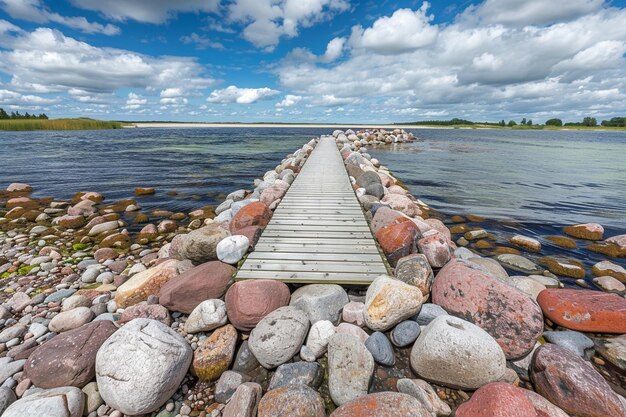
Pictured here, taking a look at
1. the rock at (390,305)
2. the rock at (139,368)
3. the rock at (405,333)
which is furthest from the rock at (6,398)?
the rock at (405,333)

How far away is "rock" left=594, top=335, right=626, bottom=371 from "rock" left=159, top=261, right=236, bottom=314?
15.3 feet

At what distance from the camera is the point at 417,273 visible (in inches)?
150

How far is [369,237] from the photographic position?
532cm

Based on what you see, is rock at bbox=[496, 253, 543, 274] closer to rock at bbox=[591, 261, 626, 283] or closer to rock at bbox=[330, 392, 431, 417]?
rock at bbox=[591, 261, 626, 283]

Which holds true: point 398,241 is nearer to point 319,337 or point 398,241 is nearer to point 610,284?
point 319,337

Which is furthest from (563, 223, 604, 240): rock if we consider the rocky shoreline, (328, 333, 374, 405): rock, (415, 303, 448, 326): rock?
(328, 333, 374, 405): rock

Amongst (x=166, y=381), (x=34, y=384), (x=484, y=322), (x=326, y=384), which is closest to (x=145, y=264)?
(x=34, y=384)

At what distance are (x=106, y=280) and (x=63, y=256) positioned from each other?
1.98 meters

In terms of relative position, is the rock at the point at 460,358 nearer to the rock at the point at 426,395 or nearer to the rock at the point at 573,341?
the rock at the point at 426,395

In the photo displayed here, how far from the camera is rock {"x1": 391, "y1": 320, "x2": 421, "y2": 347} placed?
10.3 feet

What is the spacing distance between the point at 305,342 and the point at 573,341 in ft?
10.2

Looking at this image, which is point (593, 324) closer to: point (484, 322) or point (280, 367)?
point (484, 322)

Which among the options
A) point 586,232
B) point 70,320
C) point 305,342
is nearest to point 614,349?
point 305,342

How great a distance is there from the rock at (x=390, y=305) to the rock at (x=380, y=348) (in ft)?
0.48
